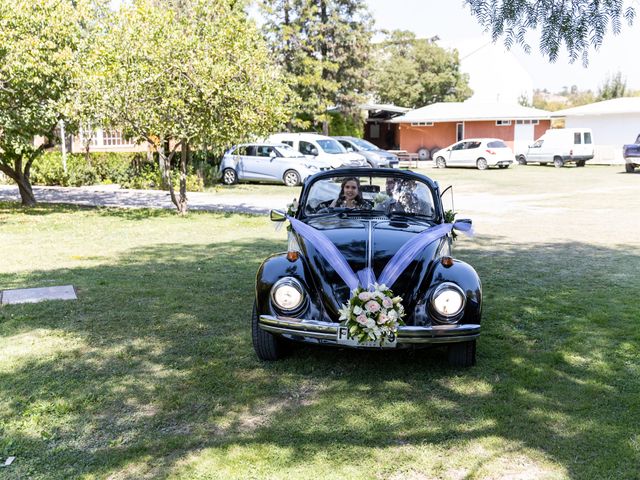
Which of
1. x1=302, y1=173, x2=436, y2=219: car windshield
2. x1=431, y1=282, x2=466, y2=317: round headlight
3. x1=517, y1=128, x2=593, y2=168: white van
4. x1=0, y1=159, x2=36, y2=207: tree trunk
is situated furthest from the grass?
x1=517, y1=128, x2=593, y2=168: white van

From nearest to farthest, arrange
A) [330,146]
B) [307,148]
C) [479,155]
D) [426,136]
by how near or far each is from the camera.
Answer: [307,148] → [330,146] → [479,155] → [426,136]

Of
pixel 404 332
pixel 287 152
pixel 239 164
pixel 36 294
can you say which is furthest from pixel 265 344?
pixel 239 164

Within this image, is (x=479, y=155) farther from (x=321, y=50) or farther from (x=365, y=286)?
(x=365, y=286)

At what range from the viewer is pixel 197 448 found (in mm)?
3670

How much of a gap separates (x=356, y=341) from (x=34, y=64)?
34.4 ft

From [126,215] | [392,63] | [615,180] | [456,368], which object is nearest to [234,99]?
[126,215]

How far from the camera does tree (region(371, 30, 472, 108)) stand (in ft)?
158

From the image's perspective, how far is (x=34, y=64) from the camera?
40.3 ft

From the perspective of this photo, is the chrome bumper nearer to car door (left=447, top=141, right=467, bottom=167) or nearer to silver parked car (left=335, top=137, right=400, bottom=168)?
silver parked car (left=335, top=137, right=400, bottom=168)

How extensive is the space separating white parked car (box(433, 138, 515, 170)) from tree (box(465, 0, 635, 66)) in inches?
1052

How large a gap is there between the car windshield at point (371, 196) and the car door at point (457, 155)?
27351 millimetres

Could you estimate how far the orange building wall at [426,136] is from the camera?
41.8 meters

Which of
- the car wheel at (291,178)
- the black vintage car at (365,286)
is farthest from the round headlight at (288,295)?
the car wheel at (291,178)

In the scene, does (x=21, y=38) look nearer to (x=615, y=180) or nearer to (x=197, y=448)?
(x=197, y=448)
